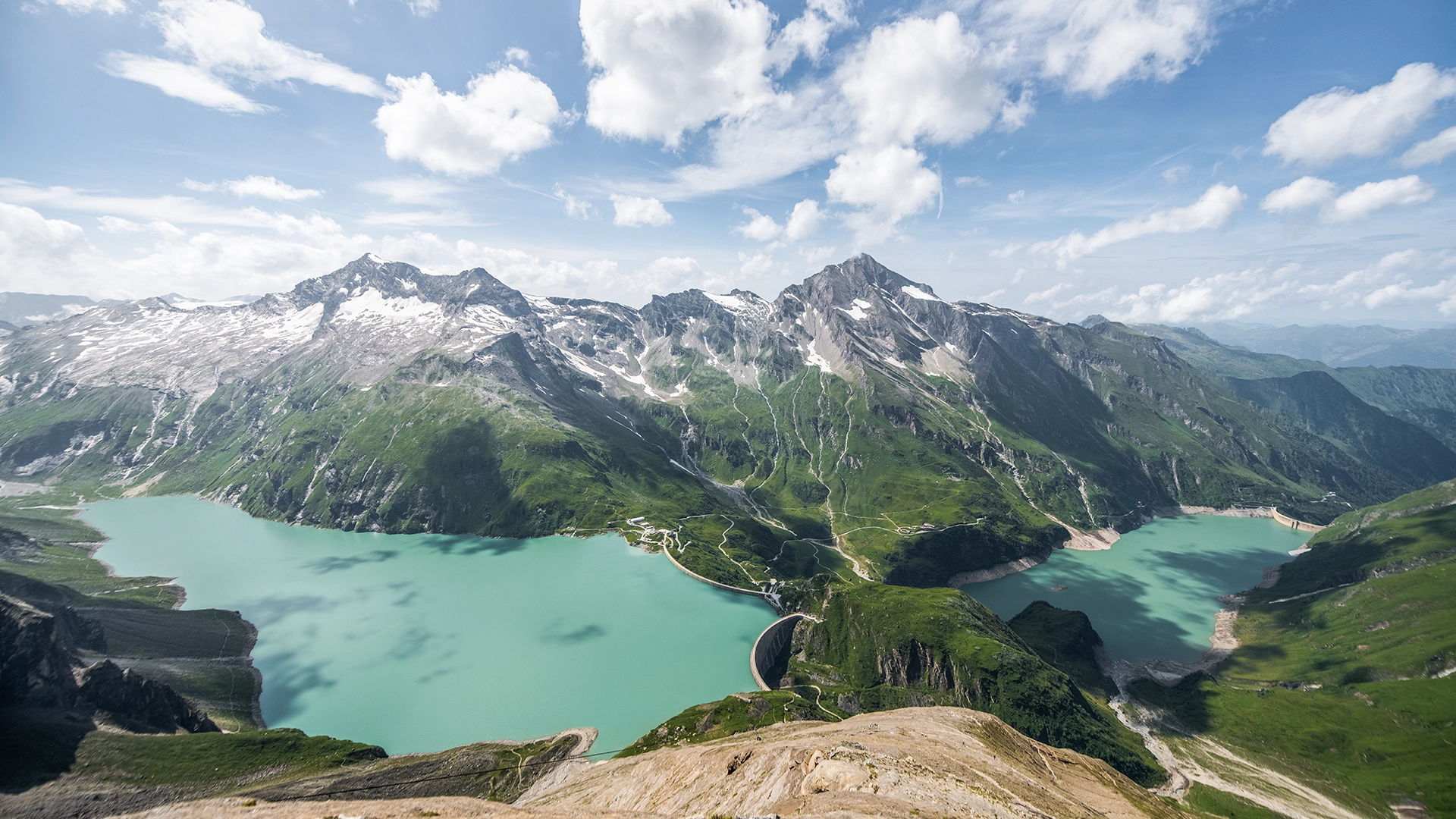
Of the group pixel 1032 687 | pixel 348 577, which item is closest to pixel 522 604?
pixel 348 577

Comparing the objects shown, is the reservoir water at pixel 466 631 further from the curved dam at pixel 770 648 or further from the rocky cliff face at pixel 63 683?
the rocky cliff face at pixel 63 683

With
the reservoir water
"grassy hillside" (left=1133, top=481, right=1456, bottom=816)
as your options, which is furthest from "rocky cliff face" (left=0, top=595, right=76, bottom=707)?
"grassy hillside" (left=1133, top=481, right=1456, bottom=816)

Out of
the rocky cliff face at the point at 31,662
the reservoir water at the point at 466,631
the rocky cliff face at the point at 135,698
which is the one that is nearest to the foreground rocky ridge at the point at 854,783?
the rocky cliff face at the point at 135,698

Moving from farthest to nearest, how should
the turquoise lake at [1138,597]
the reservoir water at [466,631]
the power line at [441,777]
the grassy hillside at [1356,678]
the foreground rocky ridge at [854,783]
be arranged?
the turquoise lake at [1138,597] < the reservoir water at [466,631] < the grassy hillside at [1356,678] < the power line at [441,777] < the foreground rocky ridge at [854,783]

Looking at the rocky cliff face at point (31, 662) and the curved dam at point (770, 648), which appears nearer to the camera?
the rocky cliff face at point (31, 662)

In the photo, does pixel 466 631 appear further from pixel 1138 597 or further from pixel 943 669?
pixel 1138 597

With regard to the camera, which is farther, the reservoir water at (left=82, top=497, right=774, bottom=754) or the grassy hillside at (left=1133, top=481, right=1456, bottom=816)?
the reservoir water at (left=82, top=497, right=774, bottom=754)

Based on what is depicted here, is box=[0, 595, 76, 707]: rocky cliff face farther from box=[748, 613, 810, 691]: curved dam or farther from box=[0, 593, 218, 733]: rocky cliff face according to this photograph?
box=[748, 613, 810, 691]: curved dam
